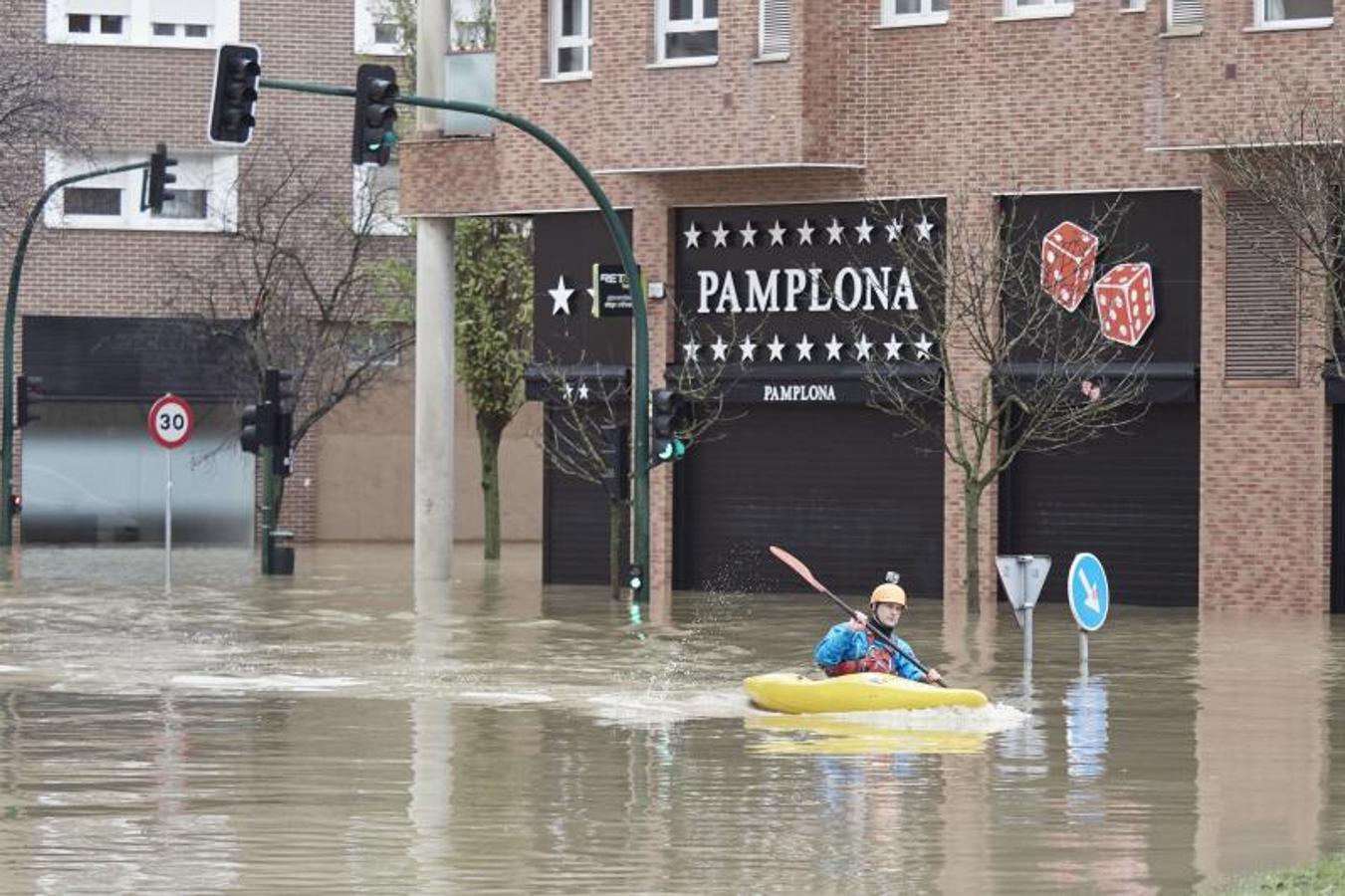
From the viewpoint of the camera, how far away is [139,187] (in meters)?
59.1

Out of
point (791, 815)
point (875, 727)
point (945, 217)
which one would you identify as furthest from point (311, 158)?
point (791, 815)

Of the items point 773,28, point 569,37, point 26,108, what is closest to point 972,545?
point 773,28

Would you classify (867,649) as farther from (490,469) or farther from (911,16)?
(490,469)

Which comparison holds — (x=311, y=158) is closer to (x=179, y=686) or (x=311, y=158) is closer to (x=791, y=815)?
(x=179, y=686)

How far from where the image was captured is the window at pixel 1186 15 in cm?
→ 3681

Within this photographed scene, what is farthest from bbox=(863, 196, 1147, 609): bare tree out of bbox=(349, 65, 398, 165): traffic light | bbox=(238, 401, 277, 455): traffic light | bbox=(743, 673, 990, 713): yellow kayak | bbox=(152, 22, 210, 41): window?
bbox=(152, 22, 210, 41): window

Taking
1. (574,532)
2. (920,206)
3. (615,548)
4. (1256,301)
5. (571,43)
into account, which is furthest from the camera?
(574,532)

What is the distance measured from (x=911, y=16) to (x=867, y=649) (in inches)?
698

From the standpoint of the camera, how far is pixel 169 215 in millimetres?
59375

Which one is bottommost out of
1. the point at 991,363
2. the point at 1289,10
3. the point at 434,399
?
the point at 434,399

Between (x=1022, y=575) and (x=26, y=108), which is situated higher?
(x=26, y=108)

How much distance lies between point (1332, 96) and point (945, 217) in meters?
5.89

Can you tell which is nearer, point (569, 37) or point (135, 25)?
point (569, 37)

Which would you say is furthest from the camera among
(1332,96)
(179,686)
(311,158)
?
(311,158)
